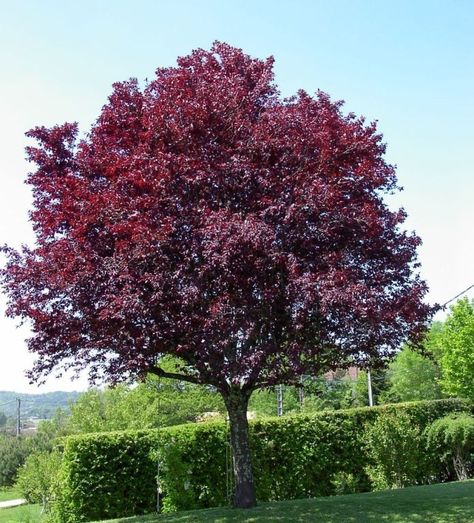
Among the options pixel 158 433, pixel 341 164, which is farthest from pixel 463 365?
pixel 341 164

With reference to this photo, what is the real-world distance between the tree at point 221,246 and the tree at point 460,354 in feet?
60.3

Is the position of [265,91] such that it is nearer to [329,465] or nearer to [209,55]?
[209,55]

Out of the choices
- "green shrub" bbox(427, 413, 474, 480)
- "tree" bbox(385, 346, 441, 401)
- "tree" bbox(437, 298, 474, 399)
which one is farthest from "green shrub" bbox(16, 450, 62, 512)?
"tree" bbox(385, 346, 441, 401)

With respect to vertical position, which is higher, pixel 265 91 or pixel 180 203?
pixel 265 91

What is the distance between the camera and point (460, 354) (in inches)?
1024

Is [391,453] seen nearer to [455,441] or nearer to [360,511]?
[455,441]

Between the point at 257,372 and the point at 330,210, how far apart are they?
2354 millimetres

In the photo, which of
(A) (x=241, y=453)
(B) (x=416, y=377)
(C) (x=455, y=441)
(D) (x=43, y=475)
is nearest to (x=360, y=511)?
(A) (x=241, y=453)

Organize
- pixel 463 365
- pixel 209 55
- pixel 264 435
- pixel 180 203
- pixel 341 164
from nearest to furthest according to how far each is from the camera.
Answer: pixel 180 203 → pixel 341 164 → pixel 209 55 → pixel 264 435 → pixel 463 365

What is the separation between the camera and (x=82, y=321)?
8.22 m

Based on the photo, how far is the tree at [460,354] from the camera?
25422 millimetres

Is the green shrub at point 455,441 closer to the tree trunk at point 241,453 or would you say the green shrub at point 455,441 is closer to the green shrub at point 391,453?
the green shrub at point 391,453

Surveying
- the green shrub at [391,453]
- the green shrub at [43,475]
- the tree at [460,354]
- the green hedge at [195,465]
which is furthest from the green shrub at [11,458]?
the green shrub at [391,453]

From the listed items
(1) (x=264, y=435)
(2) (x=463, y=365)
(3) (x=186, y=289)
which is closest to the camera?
(3) (x=186, y=289)
